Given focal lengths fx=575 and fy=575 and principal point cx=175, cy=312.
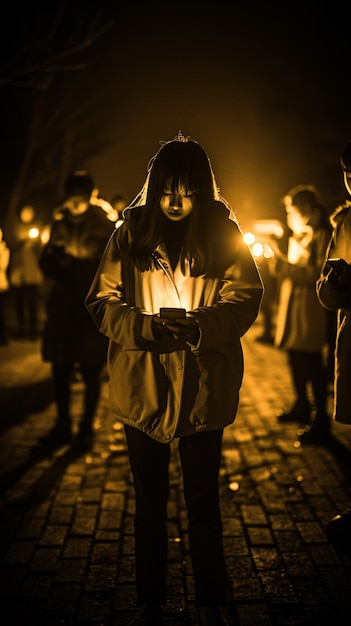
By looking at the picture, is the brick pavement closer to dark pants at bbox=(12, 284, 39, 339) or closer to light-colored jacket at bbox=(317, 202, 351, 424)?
light-colored jacket at bbox=(317, 202, 351, 424)

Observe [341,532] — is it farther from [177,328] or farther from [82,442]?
[82,442]

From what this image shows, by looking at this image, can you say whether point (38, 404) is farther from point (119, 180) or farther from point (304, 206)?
point (119, 180)

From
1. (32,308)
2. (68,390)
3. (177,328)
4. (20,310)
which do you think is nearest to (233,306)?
(177,328)

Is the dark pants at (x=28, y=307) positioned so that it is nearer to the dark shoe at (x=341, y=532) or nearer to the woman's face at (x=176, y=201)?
the dark shoe at (x=341, y=532)

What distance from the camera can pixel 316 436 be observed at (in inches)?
214

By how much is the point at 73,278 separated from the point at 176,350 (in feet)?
8.58

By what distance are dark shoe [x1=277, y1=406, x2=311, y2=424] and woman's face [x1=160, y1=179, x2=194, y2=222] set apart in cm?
376

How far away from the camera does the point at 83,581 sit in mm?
3240

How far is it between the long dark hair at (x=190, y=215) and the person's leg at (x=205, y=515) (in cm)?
85

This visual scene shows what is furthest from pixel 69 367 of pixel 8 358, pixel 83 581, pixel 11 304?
pixel 11 304

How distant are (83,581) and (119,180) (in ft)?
69.3

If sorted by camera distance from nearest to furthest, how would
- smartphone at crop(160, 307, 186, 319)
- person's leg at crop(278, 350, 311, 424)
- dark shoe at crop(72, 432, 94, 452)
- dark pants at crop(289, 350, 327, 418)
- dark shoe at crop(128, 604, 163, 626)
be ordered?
smartphone at crop(160, 307, 186, 319), dark shoe at crop(128, 604, 163, 626), dark shoe at crop(72, 432, 94, 452), dark pants at crop(289, 350, 327, 418), person's leg at crop(278, 350, 311, 424)

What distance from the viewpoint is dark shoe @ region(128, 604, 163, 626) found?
9.08ft

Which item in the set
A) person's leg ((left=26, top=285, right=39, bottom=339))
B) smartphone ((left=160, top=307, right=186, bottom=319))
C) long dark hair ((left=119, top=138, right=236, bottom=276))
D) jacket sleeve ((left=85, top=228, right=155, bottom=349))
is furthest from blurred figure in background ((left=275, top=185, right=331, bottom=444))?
person's leg ((left=26, top=285, right=39, bottom=339))
